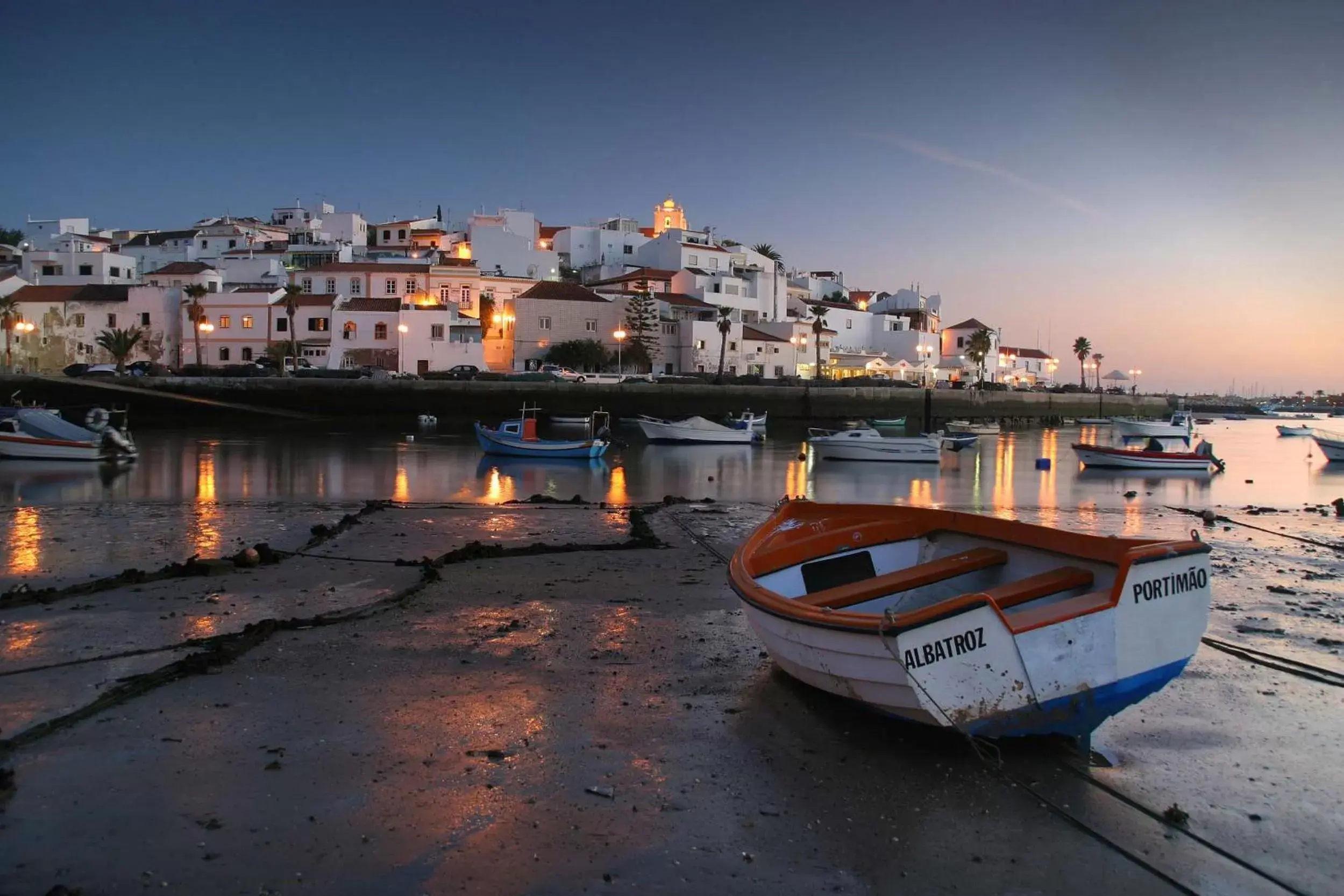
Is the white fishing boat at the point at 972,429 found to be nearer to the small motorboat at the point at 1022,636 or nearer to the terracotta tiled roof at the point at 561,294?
the terracotta tiled roof at the point at 561,294

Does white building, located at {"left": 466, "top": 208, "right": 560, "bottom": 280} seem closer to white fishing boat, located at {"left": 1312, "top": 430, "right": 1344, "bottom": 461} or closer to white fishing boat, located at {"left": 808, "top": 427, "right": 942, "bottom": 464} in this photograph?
white fishing boat, located at {"left": 808, "top": 427, "right": 942, "bottom": 464}

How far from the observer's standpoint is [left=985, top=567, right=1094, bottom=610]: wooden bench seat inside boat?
6234mm

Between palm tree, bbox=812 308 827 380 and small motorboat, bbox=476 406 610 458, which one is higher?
palm tree, bbox=812 308 827 380

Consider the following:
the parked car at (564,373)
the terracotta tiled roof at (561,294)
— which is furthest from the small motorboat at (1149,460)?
the terracotta tiled roof at (561,294)

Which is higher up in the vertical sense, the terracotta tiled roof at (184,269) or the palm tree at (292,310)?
the terracotta tiled roof at (184,269)

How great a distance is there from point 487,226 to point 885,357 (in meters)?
38.0

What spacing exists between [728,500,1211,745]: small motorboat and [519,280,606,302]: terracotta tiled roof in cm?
6397

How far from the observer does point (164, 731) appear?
224 inches

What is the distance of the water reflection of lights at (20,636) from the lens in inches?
290

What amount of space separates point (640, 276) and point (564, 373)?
18.8 meters

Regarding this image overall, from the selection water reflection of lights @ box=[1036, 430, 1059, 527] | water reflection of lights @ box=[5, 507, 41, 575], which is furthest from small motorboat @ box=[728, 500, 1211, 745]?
water reflection of lights @ box=[5, 507, 41, 575]

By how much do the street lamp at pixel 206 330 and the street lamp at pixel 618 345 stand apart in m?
21.6

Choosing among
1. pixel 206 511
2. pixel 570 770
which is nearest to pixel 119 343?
pixel 206 511

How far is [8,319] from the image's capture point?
62.8m
